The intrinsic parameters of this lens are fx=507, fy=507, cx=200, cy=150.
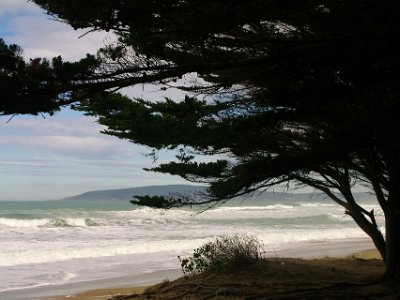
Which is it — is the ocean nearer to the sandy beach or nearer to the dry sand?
the sandy beach

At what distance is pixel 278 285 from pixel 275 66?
3.55 meters

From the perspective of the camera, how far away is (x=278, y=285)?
289 inches

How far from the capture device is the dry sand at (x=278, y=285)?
668 centimetres

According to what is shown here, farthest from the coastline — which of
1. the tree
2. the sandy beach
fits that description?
the tree

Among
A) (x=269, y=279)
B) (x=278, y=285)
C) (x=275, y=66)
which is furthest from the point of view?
(x=269, y=279)

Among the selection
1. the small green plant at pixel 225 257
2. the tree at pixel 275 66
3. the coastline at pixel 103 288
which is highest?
the tree at pixel 275 66

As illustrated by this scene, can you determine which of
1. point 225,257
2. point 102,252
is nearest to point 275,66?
point 225,257

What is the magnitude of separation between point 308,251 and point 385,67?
12451 millimetres

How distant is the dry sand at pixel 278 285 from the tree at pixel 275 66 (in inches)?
34.5

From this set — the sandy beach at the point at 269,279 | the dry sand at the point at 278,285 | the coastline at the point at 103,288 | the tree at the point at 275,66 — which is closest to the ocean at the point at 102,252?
the coastline at the point at 103,288

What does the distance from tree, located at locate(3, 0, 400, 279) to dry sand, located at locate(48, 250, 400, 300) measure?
2.88ft

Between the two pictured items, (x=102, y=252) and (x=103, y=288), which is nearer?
(x=103, y=288)

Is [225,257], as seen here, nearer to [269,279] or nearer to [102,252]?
[269,279]

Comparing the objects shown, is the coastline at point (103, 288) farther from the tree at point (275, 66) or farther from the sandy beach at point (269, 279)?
the tree at point (275, 66)
